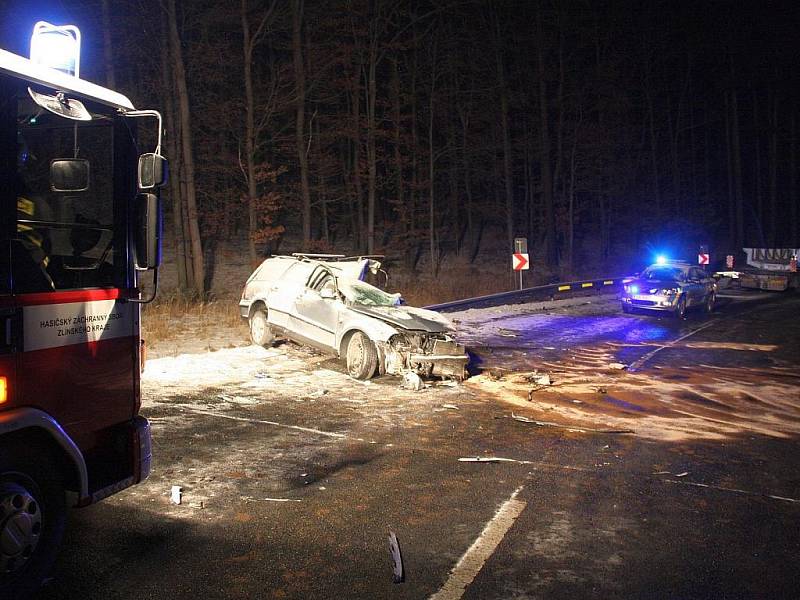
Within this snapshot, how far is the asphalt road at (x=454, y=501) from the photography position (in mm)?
4684

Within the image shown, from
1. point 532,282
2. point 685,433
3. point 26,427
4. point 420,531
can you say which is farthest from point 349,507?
point 532,282

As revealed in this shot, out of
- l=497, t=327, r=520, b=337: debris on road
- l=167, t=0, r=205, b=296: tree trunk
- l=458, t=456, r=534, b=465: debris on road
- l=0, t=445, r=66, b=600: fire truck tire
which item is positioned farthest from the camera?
l=167, t=0, r=205, b=296: tree trunk

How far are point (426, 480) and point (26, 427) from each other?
3.64 m

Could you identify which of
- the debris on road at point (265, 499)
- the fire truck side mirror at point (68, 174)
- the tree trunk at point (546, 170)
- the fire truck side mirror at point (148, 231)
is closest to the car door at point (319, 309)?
the debris on road at point (265, 499)

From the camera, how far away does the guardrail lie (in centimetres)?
2053

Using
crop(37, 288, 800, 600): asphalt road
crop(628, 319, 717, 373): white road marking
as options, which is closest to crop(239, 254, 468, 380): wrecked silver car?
crop(37, 288, 800, 600): asphalt road

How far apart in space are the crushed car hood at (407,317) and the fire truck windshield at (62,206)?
6.79 meters

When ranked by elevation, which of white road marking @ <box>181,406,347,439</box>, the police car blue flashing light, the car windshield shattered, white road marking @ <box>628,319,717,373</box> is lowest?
white road marking @ <box>181,406,347,439</box>

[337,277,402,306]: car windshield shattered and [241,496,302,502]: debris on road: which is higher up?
[337,277,402,306]: car windshield shattered

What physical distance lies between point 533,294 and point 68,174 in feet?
68.4

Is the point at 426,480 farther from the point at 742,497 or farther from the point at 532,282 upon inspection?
the point at 532,282

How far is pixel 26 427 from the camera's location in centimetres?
419

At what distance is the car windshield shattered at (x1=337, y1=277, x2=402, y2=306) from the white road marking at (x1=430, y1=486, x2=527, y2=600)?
21.4 feet

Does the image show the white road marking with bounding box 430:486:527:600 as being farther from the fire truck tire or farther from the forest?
the forest
